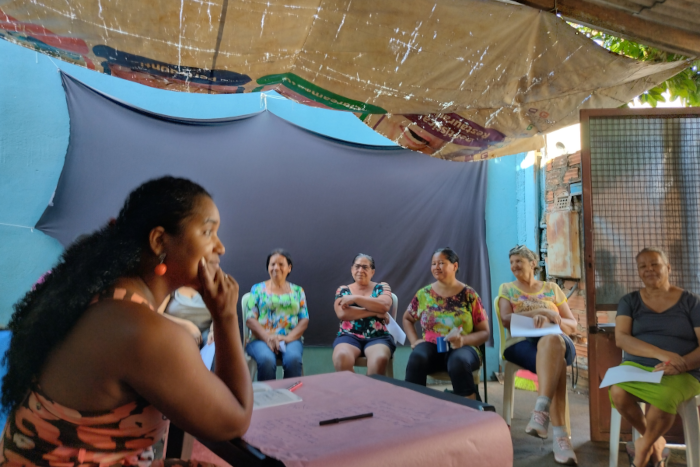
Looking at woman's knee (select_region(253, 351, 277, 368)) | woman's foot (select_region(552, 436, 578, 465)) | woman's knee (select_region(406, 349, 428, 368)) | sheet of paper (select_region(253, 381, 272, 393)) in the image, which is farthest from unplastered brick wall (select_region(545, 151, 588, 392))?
sheet of paper (select_region(253, 381, 272, 393))

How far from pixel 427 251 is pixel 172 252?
3.95 meters

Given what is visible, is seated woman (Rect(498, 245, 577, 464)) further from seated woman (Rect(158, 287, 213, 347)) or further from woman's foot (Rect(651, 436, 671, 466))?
seated woman (Rect(158, 287, 213, 347))

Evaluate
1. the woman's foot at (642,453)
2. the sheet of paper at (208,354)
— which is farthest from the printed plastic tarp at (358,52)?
the woman's foot at (642,453)

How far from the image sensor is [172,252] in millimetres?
1286

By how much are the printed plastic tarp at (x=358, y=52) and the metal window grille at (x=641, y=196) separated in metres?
0.44

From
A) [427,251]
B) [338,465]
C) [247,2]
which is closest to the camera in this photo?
[338,465]

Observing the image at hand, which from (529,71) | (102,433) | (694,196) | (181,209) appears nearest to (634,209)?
(694,196)

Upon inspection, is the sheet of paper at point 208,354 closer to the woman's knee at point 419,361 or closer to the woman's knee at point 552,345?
the woman's knee at point 419,361

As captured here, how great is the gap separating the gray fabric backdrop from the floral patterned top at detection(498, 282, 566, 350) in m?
1.14

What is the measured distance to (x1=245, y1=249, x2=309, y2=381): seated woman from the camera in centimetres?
371

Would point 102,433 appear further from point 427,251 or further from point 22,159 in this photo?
point 427,251

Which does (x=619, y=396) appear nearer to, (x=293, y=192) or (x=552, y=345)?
(x=552, y=345)

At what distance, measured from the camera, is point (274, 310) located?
4.01m

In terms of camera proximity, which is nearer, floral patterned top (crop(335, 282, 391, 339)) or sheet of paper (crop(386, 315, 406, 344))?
sheet of paper (crop(386, 315, 406, 344))
